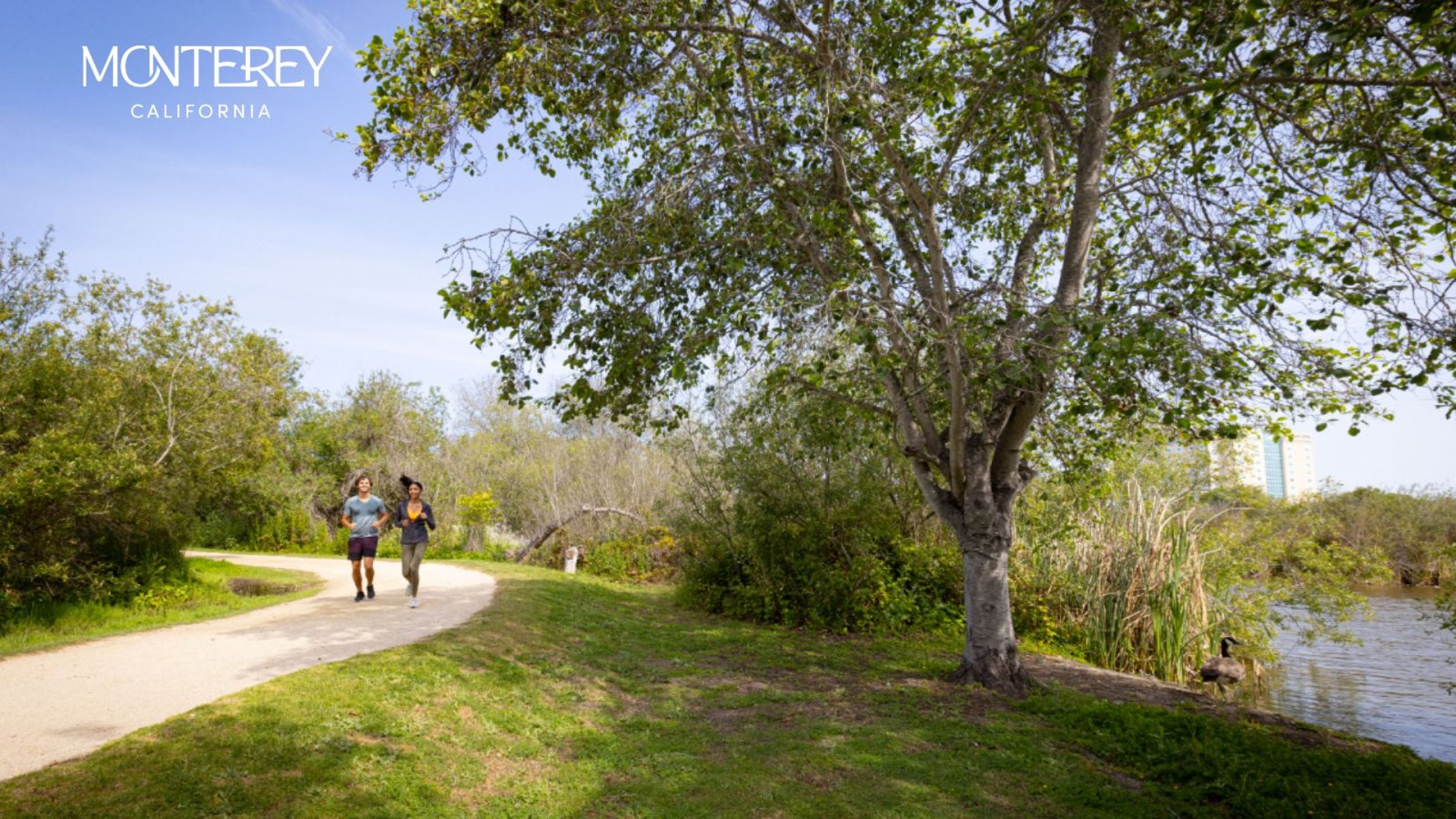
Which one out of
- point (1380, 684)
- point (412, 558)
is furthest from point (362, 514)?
point (1380, 684)

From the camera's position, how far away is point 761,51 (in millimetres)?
8133

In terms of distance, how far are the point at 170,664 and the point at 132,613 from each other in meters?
4.71

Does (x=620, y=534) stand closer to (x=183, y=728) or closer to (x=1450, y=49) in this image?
(x=183, y=728)

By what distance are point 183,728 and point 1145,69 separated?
981 cm

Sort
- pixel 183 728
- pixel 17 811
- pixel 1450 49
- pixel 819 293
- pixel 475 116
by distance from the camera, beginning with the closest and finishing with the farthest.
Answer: pixel 17 811 < pixel 1450 49 < pixel 183 728 < pixel 819 293 < pixel 475 116

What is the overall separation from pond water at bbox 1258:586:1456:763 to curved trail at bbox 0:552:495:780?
36.7 feet

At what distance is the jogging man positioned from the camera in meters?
10.8

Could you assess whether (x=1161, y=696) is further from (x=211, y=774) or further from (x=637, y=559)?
(x=637, y=559)

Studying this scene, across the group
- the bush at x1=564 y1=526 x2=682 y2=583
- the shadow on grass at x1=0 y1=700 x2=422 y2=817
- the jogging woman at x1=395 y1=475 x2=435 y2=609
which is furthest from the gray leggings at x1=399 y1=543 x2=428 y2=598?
the bush at x1=564 y1=526 x2=682 y2=583

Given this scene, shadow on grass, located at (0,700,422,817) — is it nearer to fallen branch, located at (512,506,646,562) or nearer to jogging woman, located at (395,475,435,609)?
jogging woman, located at (395,475,435,609)

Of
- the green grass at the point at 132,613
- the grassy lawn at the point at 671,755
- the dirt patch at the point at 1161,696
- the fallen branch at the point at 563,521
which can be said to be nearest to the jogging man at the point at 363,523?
the green grass at the point at 132,613

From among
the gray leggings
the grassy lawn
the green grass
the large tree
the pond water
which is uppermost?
the large tree

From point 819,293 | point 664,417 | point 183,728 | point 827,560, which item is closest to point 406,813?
point 183,728

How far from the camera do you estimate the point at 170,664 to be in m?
6.78
